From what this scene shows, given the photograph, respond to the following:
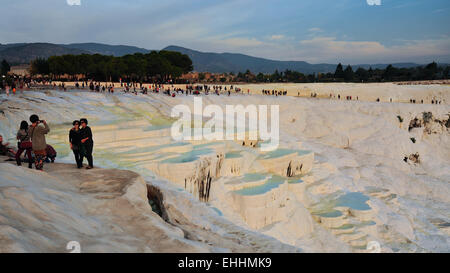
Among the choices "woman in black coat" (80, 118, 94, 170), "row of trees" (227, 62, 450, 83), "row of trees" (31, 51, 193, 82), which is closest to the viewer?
"woman in black coat" (80, 118, 94, 170)

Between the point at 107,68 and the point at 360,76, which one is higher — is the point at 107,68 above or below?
below

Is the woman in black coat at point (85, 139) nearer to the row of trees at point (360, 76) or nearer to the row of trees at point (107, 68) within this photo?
the row of trees at point (107, 68)

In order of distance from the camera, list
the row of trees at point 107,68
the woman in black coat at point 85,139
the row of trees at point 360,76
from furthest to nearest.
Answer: the row of trees at point 360,76 < the row of trees at point 107,68 < the woman in black coat at point 85,139

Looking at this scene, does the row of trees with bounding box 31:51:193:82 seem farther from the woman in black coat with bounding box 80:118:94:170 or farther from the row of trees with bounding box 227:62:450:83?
the woman in black coat with bounding box 80:118:94:170

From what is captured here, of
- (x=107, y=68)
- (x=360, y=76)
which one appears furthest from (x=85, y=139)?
(x=360, y=76)

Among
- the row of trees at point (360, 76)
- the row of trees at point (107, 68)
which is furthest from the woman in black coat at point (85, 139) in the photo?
the row of trees at point (360, 76)

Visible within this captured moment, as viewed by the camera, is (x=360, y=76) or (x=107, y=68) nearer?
(x=107, y=68)

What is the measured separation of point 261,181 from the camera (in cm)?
1229

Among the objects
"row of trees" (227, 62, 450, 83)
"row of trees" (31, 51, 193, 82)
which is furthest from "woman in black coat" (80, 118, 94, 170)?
"row of trees" (227, 62, 450, 83)

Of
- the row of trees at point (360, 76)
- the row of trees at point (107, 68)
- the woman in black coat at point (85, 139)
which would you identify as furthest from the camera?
the row of trees at point (360, 76)

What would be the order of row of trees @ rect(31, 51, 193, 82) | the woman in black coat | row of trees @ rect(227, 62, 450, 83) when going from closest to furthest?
1. the woman in black coat
2. row of trees @ rect(31, 51, 193, 82)
3. row of trees @ rect(227, 62, 450, 83)

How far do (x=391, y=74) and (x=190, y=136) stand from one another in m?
91.1

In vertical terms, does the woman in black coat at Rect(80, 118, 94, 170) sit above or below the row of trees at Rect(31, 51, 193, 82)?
below

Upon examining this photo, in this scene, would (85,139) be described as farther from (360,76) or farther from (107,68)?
(360,76)
